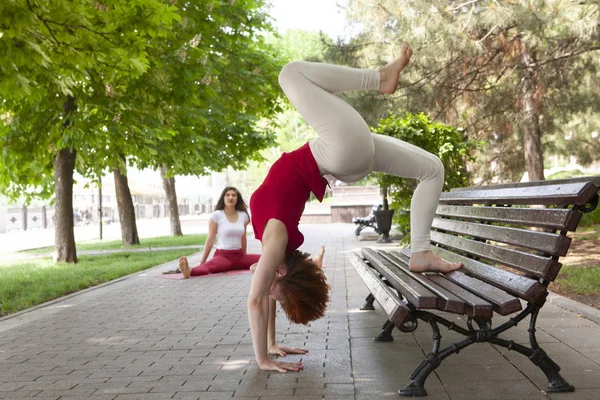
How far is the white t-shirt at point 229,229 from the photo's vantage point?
432 inches

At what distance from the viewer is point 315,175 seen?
13.3 ft

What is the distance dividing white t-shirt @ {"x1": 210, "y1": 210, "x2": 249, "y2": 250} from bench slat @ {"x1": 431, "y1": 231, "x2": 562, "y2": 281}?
5.74 meters

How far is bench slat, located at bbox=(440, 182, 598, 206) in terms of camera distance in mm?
3322

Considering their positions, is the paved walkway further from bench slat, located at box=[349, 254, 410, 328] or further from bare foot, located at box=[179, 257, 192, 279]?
bare foot, located at box=[179, 257, 192, 279]

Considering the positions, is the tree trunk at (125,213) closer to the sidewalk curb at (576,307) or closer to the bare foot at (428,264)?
the sidewalk curb at (576,307)

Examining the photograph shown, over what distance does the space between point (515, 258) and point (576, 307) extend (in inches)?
112

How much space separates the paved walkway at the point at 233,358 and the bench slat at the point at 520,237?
2.75ft

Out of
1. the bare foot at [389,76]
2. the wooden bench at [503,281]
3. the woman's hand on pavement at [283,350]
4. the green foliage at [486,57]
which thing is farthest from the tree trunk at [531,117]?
the bare foot at [389,76]

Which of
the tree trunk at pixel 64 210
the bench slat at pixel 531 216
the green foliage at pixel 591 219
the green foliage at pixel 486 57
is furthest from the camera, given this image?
the green foliage at pixel 591 219

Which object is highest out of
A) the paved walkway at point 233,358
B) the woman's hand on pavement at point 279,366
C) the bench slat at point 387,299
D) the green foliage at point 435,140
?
the green foliage at point 435,140

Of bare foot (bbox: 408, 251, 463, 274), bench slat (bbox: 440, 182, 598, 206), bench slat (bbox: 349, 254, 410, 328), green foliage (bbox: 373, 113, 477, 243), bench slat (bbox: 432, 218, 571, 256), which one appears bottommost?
bench slat (bbox: 349, 254, 410, 328)

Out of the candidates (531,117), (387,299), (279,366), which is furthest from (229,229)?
(531,117)

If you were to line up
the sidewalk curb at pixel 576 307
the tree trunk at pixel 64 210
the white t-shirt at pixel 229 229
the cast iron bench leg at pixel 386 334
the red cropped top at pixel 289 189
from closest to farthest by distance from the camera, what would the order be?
the red cropped top at pixel 289 189
the cast iron bench leg at pixel 386 334
the sidewalk curb at pixel 576 307
the white t-shirt at pixel 229 229
the tree trunk at pixel 64 210

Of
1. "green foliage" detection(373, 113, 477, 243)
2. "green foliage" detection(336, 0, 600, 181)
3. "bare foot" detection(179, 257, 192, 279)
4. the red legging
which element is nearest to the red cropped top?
"bare foot" detection(179, 257, 192, 279)
